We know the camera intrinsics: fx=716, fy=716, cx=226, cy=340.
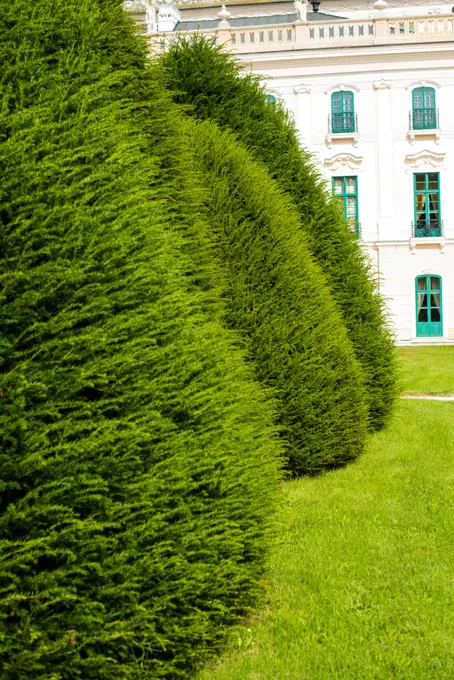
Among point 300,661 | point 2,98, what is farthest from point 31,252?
point 300,661

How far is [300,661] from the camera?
3.30 meters

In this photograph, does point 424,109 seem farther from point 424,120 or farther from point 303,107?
point 303,107

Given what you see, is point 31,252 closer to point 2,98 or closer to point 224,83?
point 2,98

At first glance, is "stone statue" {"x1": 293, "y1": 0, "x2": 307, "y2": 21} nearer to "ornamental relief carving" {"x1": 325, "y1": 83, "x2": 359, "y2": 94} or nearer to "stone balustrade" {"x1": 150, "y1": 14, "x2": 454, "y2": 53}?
"stone balustrade" {"x1": 150, "y1": 14, "x2": 454, "y2": 53}

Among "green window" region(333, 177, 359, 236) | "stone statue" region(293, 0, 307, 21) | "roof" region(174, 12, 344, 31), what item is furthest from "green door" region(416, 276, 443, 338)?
"roof" region(174, 12, 344, 31)

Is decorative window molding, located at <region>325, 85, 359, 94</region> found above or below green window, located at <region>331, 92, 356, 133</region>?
above

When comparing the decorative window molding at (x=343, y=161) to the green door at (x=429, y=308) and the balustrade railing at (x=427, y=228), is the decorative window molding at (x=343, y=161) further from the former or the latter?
the green door at (x=429, y=308)

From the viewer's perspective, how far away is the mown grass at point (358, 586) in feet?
10.8

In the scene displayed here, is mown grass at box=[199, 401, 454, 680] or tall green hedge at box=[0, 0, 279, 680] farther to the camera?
mown grass at box=[199, 401, 454, 680]

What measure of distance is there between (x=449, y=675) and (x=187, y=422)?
164cm

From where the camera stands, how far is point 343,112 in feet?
94.1

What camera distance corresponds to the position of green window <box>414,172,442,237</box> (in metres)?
28.6

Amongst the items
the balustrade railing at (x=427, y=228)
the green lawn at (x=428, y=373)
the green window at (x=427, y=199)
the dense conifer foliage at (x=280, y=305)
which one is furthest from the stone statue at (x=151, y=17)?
the dense conifer foliage at (x=280, y=305)

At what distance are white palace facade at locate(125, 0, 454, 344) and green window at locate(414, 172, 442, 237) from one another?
0.04 m
